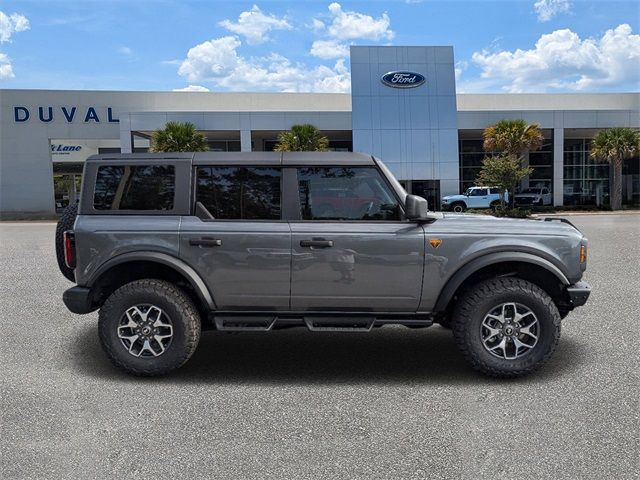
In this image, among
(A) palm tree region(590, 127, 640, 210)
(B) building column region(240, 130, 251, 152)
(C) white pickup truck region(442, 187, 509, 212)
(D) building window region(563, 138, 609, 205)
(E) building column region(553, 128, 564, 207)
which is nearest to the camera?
(C) white pickup truck region(442, 187, 509, 212)

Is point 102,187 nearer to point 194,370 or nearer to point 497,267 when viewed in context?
point 194,370

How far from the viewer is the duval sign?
35.5 meters

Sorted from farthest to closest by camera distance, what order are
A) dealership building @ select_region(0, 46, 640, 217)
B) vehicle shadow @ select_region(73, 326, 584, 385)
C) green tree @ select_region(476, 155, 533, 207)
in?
dealership building @ select_region(0, 46, 640, 217) → green tree @ select_region(476, 155, 533, 207) → vehicle shadow @ select_region(73, 326, 584, 385)

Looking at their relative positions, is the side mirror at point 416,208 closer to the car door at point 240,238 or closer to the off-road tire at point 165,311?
the car door at point 240,238

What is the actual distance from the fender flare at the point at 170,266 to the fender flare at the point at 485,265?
79.1 inches

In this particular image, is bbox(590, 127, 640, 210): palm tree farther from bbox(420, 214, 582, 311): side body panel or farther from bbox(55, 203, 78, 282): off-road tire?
bbox(55, 203, 78, 282): off-road tire

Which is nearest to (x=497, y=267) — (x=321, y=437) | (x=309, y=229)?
(x=309, y=229)

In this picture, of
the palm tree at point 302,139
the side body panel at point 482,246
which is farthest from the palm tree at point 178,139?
the side body panel at point 482,246

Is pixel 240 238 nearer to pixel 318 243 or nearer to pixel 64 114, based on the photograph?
pixel 318 243

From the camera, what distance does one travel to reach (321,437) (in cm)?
329

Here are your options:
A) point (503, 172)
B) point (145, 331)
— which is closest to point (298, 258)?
point (145, 331)

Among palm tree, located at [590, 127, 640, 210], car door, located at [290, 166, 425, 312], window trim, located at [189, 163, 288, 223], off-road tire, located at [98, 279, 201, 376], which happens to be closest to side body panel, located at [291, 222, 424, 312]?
car door, located at [290, 166, 425, 312]

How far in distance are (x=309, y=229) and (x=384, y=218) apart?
0.66m

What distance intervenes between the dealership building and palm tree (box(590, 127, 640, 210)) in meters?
1.58
